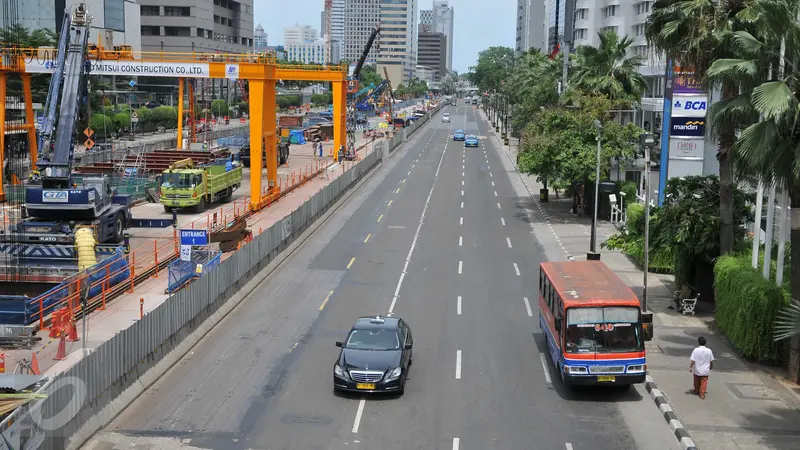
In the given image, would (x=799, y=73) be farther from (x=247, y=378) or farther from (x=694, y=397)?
(x=247, y=378)

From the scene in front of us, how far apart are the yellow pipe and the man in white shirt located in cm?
2095

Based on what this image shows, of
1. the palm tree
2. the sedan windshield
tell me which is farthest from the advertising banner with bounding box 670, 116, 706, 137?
the sedan windshield

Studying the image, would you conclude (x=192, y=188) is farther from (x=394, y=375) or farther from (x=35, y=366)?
(x=394, y=375)

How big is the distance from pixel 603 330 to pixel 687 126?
1705 cm

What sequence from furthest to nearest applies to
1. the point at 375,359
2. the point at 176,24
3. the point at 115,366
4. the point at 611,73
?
1. the point at 176,24
2. the point at 611,73
3. the point at 375,359
4. the point at 115,366

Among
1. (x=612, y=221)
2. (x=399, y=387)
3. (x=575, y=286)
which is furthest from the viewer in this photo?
(x=612, y=221)

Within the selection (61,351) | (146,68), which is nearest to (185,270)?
(61,351)

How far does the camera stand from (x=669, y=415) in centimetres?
2031

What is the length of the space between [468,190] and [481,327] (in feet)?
123

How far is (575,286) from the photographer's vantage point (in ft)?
74.7

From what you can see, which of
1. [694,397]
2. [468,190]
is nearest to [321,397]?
[694,397]

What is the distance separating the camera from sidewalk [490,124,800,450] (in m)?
19.3

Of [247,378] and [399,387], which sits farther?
[247,378]

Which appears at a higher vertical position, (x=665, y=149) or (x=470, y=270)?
(x=665, y=149)
